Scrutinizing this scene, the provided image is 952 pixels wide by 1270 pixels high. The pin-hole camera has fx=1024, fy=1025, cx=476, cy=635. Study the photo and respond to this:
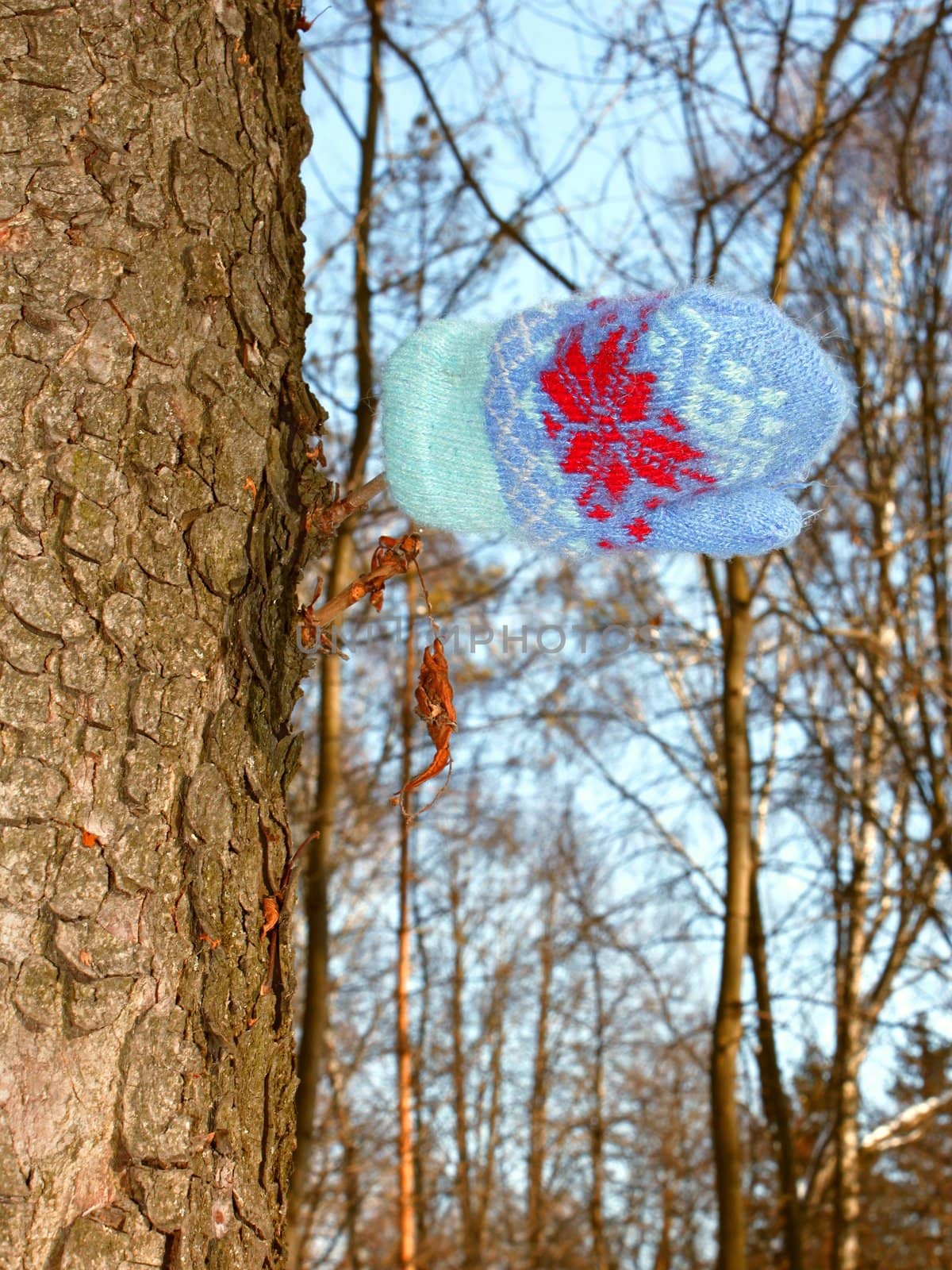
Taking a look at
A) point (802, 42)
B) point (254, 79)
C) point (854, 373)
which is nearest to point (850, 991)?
point (854, 373)

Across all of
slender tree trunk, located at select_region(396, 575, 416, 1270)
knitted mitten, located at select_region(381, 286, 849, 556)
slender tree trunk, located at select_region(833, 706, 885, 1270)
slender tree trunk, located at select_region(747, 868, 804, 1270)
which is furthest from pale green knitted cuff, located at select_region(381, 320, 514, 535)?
slender tree trunk, located at select_region(833, 706, 885, 1270)

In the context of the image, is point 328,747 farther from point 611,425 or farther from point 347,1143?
point 347,1143

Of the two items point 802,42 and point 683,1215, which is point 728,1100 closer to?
point 802,42

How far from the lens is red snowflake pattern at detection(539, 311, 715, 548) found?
3.46ft

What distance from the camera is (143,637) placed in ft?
2.77

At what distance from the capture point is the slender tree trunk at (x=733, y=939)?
10.5 ft

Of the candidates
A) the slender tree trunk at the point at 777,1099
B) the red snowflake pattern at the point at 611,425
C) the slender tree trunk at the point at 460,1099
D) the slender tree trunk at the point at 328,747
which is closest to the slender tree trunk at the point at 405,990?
the slender tree trunk at the point at 328,747

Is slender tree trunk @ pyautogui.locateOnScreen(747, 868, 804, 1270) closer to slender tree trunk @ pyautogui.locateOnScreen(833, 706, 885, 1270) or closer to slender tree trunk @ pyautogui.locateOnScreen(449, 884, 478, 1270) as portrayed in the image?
slender tree trunk @ pyautogui.locateOnScreen(833, 706, 885, 1270)

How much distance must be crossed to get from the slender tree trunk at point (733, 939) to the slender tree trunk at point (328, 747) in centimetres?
131

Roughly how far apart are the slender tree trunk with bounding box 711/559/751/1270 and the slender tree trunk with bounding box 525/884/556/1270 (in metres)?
5.72

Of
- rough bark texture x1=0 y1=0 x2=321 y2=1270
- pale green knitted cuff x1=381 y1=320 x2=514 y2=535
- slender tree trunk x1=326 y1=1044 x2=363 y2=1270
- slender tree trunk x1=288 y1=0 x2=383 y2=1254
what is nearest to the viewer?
rough bark texture x1=0 y1=0 x2=321 y2=1270

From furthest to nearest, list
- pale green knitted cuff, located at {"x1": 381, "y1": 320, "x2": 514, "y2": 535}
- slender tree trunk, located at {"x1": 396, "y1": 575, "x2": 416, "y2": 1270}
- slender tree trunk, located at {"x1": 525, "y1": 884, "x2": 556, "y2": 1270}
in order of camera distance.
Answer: slender tree trunk, located at {"x1": 525, "y1": 884, "x2": 556, "y2": 1270} < slender tree trunk, located at {"x1": 396, "y1": 575, "x2": 416, "y2": 1270} < pale green knitted cuff, located at {"x1": 381, "y1": 320, "x2": 514, "y2": 535}

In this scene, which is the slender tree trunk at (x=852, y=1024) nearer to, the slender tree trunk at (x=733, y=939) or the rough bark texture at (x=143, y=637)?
the slender tree trunk at (x=733, y=939)

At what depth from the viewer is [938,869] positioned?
5.16 metres
